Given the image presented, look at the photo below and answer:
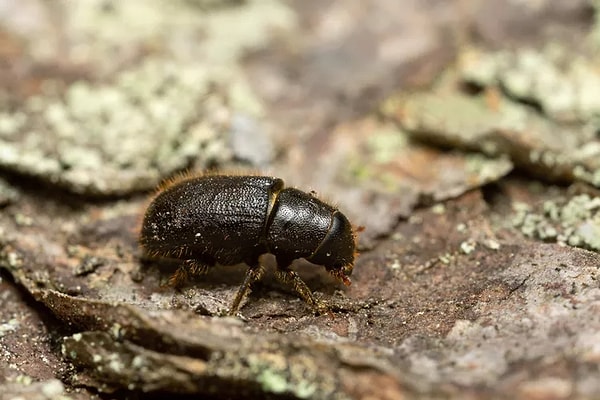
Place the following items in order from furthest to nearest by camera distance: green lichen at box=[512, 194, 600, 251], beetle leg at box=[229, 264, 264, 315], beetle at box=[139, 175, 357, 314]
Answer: green lichen at box=[512, 194, 600, 251], beetle at box=[139, 175, 357, 314], beetle leg at box=[229, 264, 264, 315]


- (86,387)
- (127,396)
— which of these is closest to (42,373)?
(86,387)

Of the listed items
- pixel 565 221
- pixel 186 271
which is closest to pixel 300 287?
pixel 186 271

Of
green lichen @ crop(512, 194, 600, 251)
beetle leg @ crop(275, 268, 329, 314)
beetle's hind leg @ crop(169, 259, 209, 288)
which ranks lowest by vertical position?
beetle's hind leg @ crop(169, 259, 209, 288)

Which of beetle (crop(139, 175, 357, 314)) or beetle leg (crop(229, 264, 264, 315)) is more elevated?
beetle (crop(139, 175, 357, 314))

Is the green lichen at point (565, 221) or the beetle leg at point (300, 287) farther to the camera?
the green lichen at point (565, 221)

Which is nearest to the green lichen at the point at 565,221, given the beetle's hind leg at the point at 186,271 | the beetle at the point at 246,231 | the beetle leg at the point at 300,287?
the beetle at the point at 246,231

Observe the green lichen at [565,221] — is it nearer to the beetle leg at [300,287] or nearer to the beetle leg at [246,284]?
the beetle leg at [300,287]

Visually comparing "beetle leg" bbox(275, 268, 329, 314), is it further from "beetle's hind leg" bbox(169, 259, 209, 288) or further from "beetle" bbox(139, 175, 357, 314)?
"beetle's hind leg" bbox(169, 259, 209, 288)

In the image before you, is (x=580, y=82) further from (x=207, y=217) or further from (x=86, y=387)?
(x=86, y=387)

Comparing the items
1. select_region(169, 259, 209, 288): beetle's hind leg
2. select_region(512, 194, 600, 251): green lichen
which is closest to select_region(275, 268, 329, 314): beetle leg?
select_region(169, 259, 209, 288): beetle's hind leg
